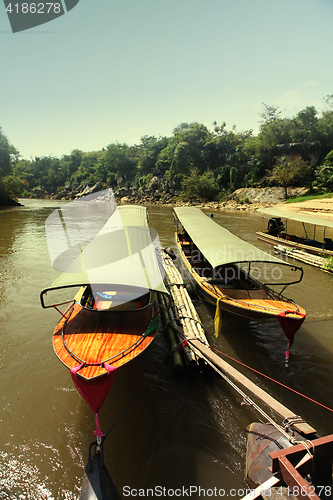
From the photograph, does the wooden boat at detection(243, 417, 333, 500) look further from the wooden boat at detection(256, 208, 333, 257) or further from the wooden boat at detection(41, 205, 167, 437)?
the wooden boat at detection(256, 208, 333, 257)

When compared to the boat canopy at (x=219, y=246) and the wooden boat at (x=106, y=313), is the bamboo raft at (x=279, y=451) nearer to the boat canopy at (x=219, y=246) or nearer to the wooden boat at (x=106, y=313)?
the wooden boat at (x=106, y=313)

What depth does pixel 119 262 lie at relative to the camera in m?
6.02

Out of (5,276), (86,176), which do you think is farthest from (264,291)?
(86,176)

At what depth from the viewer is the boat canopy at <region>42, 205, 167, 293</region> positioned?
509 centimetres

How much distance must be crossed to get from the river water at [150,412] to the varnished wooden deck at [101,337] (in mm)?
1362

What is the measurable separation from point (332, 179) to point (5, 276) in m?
36.3

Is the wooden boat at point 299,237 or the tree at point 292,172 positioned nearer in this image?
the wooden boat at point 299,237

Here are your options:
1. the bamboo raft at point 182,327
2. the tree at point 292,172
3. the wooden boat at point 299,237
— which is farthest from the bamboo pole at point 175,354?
the tree at point 292,172

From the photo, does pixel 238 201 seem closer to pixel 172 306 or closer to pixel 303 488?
pixel 172 306

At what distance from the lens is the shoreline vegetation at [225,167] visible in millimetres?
36688

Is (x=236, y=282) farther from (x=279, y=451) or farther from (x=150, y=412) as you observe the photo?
(x=279, y=451)

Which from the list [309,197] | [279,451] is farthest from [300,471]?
[309,197]

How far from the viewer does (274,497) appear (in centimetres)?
241

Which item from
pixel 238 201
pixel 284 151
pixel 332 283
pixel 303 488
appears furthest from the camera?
pixel 284 151
